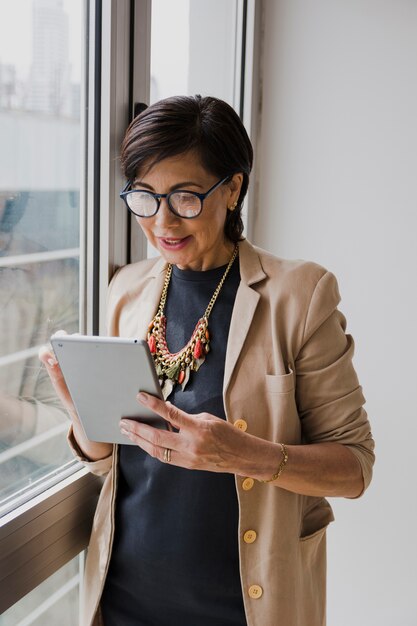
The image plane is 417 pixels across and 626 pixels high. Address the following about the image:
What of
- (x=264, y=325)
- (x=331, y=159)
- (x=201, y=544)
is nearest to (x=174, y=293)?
(x=264, y=325)

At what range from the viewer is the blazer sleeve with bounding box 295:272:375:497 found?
4.35ft

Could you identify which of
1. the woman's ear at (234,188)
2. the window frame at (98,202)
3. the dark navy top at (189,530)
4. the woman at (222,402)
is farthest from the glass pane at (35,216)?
the woman's ear at (234,188)

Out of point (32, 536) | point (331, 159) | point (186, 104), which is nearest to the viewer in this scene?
point (186, 104)

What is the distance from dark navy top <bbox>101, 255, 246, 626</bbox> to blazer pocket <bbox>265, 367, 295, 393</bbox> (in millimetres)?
92

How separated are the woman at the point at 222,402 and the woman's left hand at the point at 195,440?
44 mm

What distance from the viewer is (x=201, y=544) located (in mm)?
1338

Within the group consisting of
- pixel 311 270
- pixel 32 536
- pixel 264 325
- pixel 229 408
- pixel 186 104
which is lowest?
pixel 32 536

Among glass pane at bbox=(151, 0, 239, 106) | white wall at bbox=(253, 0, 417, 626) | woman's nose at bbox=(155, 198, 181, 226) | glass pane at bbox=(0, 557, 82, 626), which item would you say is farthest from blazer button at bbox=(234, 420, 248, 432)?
white wall at bbox=(253, 0, 417, 626)

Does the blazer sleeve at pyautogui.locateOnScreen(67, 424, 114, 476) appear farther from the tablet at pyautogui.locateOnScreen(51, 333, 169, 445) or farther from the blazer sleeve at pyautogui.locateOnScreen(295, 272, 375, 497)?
the blazer sleeve at pyautogui.locateOnScreen(295, 272, 375, 497)

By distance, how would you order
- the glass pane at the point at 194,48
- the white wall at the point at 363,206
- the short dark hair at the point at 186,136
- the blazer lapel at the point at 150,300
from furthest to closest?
the white wall at the point at 363,206, the glass pane at the point at 194,48, the blazer lapel at the point at 150,300, the short dark hair at the point at 186,136

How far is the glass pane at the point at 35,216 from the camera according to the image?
4.42ft

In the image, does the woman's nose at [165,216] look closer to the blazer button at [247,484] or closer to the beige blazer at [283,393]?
the beige blazer at [283,393]

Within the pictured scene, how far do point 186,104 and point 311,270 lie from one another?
14.8 inches

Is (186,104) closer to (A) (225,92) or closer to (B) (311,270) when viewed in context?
(B) (311,270)
